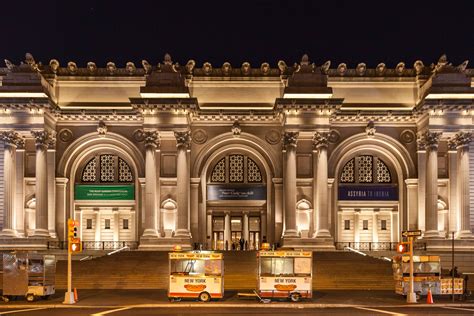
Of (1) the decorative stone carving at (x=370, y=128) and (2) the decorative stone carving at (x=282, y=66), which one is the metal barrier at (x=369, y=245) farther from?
(2) the decorative stone carving at (x=282, y=66)

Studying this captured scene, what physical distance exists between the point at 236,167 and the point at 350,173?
33.5 ft

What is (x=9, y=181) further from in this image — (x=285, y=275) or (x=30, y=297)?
(x=285, y=275)

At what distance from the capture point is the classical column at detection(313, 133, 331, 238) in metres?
63.5

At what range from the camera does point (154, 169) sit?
6388cm

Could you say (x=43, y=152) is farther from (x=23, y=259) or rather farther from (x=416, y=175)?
(x=416, y=175)

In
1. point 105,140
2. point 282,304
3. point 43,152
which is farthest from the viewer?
point 105,140

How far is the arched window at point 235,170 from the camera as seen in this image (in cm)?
6812

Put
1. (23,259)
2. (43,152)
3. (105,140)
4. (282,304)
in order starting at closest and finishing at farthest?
(282,304) → (23,259) → (43,152) → (105,140)

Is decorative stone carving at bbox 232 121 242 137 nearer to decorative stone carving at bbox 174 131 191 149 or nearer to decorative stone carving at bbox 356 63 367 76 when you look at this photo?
decorative stone carving at bbox 174 131 191 149

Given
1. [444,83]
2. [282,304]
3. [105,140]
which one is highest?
[444,83]

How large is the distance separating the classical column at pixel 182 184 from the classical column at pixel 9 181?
→ 13492 mm

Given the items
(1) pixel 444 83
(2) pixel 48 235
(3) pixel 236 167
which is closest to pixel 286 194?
(3) pixel 236 167

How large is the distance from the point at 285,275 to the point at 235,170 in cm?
2877

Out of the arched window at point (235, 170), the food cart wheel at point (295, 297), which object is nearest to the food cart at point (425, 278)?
the food cart wheel at point (295, 297)
